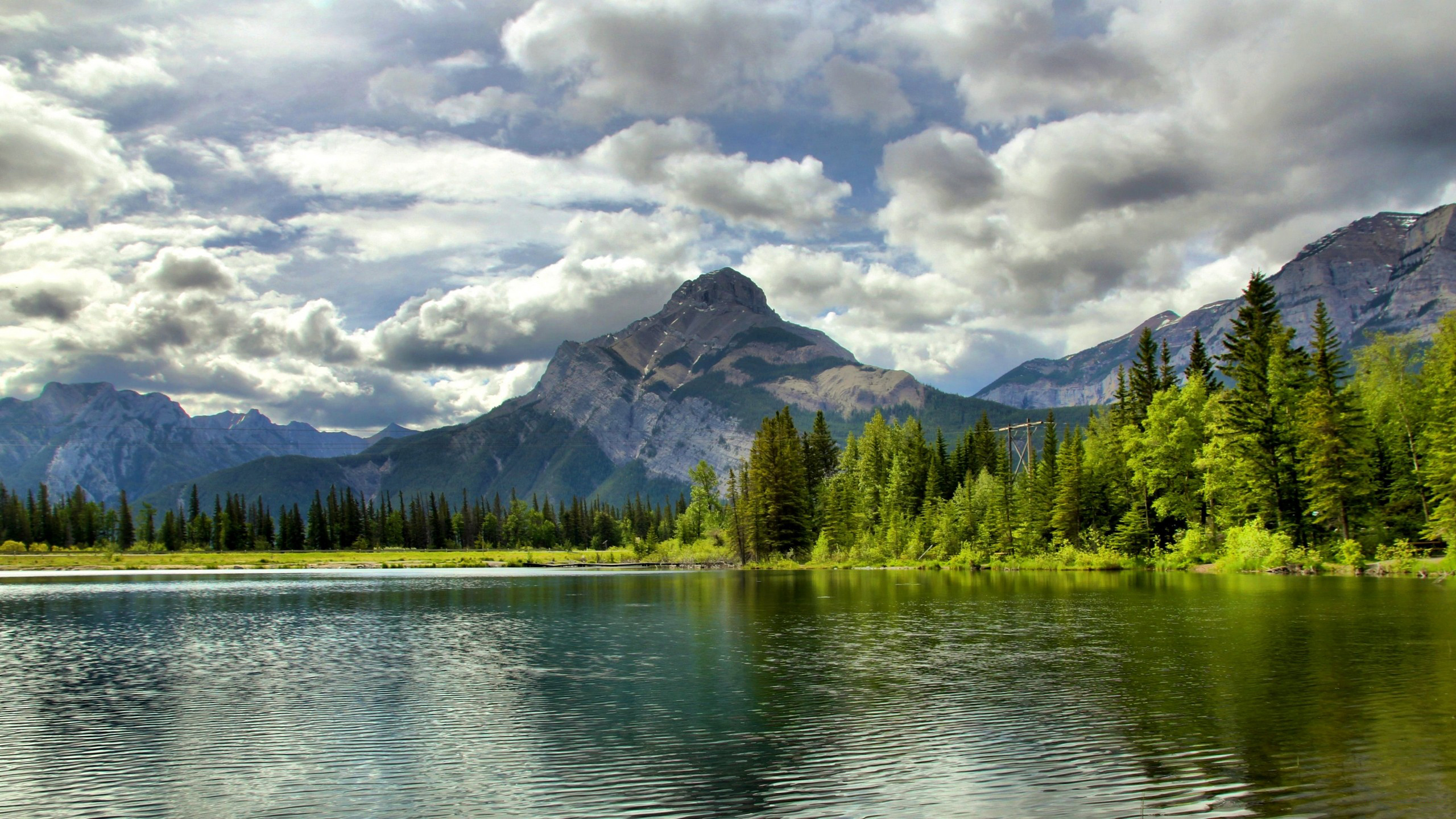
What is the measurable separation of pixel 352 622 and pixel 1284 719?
46911mm

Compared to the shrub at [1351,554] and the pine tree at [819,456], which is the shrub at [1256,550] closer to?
the shrub at [1351,554]

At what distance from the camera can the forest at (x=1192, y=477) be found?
66938 millimetres

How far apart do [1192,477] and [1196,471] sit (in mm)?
693

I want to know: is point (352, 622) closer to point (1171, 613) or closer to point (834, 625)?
point (834, 625)

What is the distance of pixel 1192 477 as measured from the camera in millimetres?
84875

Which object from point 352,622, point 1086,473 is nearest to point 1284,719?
point 352,622

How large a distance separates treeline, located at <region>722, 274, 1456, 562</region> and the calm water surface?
2220 cm

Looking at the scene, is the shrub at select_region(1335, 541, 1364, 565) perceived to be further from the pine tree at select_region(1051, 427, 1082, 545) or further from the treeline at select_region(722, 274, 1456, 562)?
the pine tree at select_region(1051, 427, 1082, 545)

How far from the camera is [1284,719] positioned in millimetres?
19484

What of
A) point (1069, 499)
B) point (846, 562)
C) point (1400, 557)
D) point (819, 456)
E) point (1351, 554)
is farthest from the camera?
point (819, 456)

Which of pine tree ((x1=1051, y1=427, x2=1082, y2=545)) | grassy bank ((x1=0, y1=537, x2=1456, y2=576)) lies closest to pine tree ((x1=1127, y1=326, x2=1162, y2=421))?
pine tree ((x1=1051, y1=427, x2=1082, y2=545))

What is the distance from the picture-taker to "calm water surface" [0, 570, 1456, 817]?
14.8 metres

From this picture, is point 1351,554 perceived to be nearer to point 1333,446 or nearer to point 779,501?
point 1333,446

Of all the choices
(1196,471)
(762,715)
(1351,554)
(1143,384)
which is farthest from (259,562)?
(762,715)
